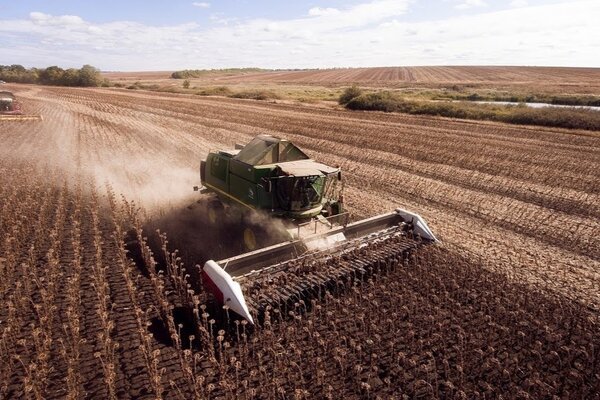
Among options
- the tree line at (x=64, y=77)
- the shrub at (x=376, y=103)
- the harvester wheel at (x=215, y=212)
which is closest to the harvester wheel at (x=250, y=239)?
the harvester wheel at (x=215, y=212)

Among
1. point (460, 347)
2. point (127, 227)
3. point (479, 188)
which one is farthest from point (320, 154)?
point (460, 347)

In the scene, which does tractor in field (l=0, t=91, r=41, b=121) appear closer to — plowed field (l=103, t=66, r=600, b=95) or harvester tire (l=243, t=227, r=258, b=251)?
harvester tire (l=243, t=227, r=258, b=251)

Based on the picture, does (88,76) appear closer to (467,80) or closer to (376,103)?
(376,103)

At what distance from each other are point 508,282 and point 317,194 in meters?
4.86

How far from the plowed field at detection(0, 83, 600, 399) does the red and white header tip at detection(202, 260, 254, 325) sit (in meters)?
0.40

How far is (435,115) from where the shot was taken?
3872cm

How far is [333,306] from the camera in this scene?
806cm

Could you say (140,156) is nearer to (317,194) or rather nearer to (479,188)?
(317,194)

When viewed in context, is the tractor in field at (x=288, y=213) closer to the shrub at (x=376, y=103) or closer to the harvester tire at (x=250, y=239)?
the harvester tire at (x=250, y=239)

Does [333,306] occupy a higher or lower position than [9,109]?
lower

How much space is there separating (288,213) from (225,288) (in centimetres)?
291

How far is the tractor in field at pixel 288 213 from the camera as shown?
28.8 feet

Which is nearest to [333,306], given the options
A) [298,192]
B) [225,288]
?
[225,288]

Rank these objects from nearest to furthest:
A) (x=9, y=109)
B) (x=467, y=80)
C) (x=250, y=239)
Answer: (x=250, y=239) < (x=9, y=109) < (x=467, y=80)
